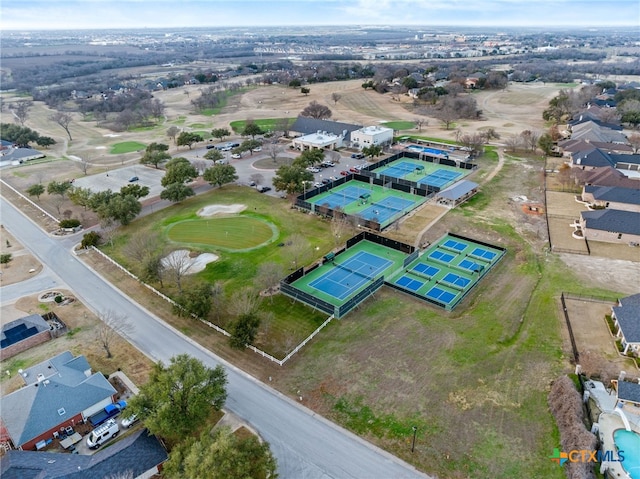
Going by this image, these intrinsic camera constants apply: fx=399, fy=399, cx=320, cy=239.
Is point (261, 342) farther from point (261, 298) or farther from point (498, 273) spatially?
point (498, 273)

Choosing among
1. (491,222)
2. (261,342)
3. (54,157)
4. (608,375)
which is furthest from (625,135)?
(54,157)

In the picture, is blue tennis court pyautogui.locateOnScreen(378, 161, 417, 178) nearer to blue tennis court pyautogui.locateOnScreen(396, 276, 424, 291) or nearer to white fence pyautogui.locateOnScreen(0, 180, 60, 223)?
blue tennis court pyautogui.locateOnScreen(396, 276, 424, 291)

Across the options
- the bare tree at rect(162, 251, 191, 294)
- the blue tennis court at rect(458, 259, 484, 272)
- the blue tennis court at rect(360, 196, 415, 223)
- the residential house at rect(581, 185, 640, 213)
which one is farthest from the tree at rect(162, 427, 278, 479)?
the residential house at rect(581, 185, 640, 213)

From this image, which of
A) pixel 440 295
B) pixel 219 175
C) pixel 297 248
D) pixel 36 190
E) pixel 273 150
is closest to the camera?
pixel 440 295

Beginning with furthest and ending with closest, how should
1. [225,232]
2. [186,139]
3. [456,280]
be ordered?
[186,139] < [225,232] < [456,280]

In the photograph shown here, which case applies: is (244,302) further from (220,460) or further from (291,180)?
(291,180)

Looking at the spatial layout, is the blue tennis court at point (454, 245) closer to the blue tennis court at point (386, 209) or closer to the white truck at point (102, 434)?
the blue tennis court at point (386, 209)

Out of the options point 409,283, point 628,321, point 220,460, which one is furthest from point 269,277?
point 628,321
